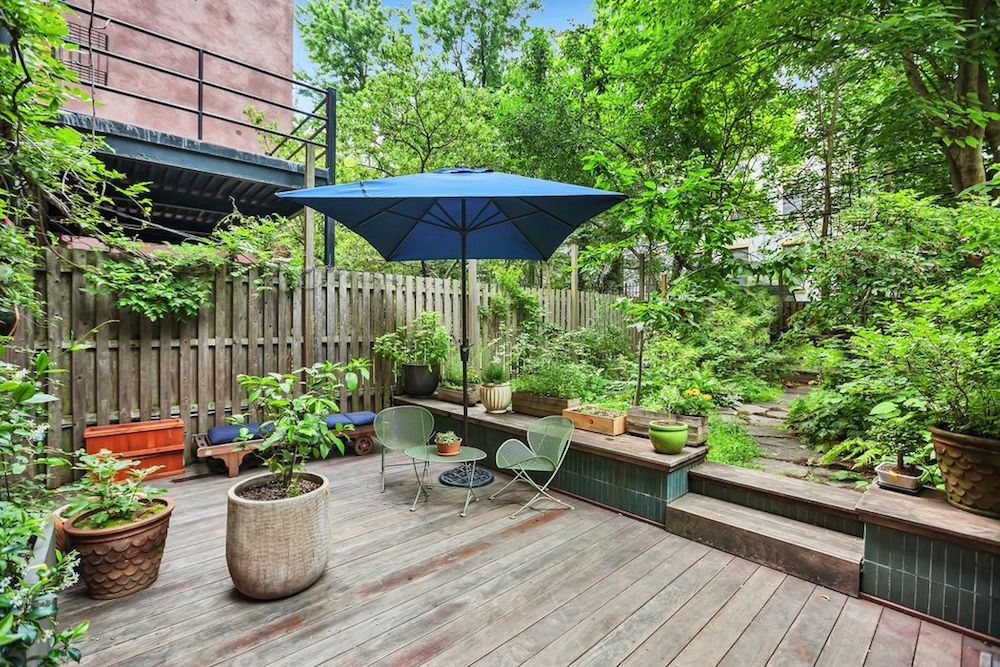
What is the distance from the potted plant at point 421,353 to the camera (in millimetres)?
5051

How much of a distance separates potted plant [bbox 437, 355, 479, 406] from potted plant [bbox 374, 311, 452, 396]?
4.0 inches

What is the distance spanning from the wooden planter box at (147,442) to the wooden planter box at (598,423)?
133 inches

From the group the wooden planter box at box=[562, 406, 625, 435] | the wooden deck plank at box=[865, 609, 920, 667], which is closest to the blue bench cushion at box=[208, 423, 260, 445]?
the wooden planter box at box=[562, 406, 625, 435]

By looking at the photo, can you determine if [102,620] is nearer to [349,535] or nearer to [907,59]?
[349,535]

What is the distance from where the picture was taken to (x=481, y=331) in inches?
236

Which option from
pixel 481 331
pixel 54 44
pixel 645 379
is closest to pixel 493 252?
pixel 481 331

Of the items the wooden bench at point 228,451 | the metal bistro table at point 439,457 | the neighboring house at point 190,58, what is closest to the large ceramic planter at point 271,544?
the metal bistro table at point 439,457

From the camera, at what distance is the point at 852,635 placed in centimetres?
193

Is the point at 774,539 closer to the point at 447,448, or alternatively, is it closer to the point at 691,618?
the point at 691,618

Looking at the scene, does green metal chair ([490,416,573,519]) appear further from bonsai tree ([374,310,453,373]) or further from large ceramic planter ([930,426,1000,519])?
bonsai tree ([374,310,453,373])

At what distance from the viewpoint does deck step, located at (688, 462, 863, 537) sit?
8.17 feet

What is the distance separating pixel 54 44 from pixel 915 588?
4446mm

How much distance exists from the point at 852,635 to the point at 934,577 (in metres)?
0.52

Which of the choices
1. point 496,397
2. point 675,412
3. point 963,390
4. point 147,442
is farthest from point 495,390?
point 963,390
